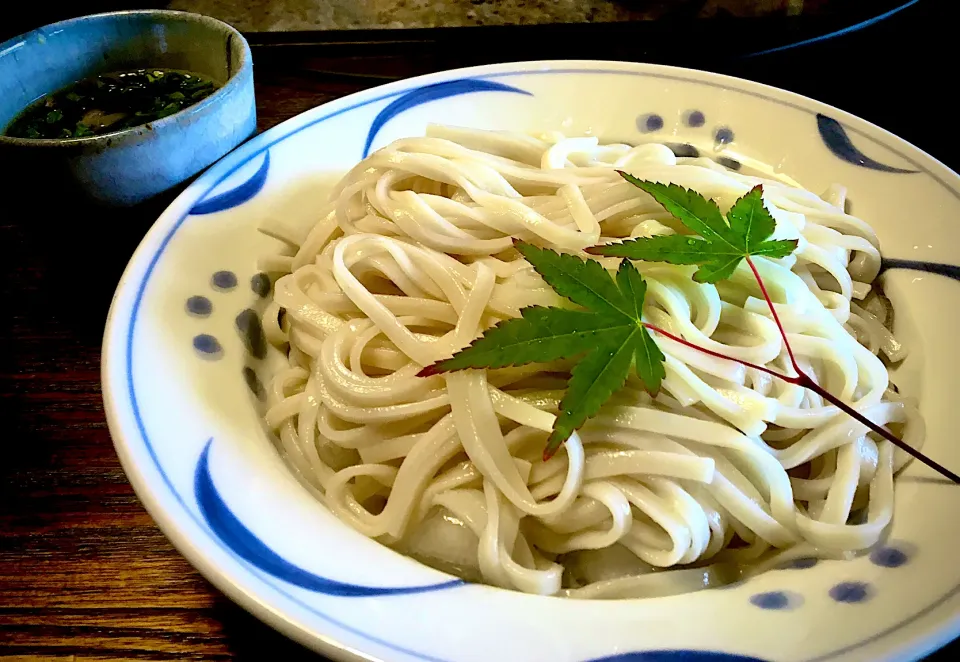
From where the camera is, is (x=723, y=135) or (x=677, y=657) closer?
(x=677, y=657)

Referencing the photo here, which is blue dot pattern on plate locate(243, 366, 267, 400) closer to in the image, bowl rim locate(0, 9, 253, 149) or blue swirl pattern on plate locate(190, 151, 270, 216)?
blue swirl pattern on plate locate(190, 151, 270, 216)

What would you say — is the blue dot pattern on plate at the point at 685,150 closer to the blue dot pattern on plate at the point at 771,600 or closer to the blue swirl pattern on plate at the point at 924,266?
the blue swirl pattern on plate at the point at 924,266

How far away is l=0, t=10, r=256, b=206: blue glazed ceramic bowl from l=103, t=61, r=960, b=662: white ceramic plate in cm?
13

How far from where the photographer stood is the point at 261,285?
5.48ft

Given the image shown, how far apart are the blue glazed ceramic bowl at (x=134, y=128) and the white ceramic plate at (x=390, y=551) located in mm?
126

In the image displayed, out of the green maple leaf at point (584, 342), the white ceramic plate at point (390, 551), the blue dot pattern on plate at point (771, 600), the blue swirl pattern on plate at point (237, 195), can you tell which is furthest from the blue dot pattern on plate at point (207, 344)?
the blue dot pattern on plate at point (771, 600)

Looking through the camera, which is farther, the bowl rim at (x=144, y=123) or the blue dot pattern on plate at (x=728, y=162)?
the blue dot pattern on plate at (x=728, y=162)

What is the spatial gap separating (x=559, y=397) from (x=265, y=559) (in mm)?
577

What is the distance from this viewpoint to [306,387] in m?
1.49

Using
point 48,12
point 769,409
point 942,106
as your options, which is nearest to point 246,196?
point 769,409

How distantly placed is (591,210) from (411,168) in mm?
447

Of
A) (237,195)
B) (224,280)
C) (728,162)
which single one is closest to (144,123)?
(237,195)

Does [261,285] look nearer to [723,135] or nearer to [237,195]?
[237,195]

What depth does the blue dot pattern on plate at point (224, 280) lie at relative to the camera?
158cm
